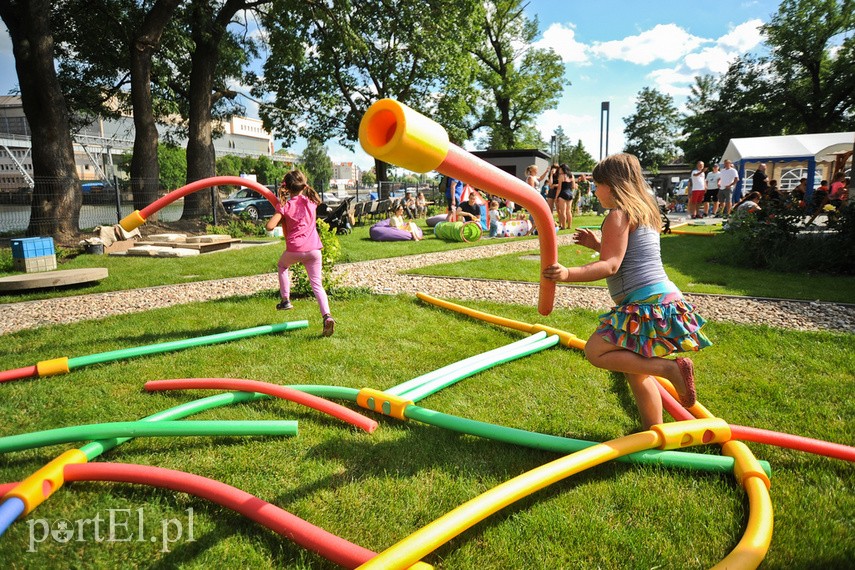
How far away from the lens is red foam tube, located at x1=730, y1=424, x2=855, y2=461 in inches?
105

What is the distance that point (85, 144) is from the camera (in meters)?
44.6

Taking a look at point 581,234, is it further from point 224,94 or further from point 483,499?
point 224,94

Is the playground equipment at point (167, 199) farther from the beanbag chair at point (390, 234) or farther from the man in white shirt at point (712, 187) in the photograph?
the man in white shirt at point (712, 187)

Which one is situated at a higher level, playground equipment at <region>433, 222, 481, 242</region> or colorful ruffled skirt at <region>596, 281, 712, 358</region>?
playground equipment at <region>433, 222, 481, 242</region>

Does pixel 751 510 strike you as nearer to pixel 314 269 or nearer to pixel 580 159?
pixel 314 269

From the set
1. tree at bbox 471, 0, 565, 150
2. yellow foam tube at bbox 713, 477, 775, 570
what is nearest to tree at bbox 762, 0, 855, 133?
tree at bbox 471, 0, 565, 150

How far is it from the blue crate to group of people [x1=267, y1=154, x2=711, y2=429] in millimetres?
11368

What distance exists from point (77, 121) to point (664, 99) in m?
80.4

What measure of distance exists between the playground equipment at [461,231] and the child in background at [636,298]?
10.8 metres

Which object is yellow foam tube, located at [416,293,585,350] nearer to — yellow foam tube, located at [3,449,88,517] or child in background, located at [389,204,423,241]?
yellow foam tube, located at [3,449,88,517]

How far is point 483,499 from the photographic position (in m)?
2.15

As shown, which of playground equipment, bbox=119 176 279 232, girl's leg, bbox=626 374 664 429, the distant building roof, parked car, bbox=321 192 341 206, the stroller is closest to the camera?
girl's leg, bbox=626 374 664 429

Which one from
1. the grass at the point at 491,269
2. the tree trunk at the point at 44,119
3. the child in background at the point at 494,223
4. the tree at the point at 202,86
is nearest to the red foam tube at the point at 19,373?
the grass at the point at 491,269

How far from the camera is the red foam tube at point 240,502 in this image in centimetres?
201
